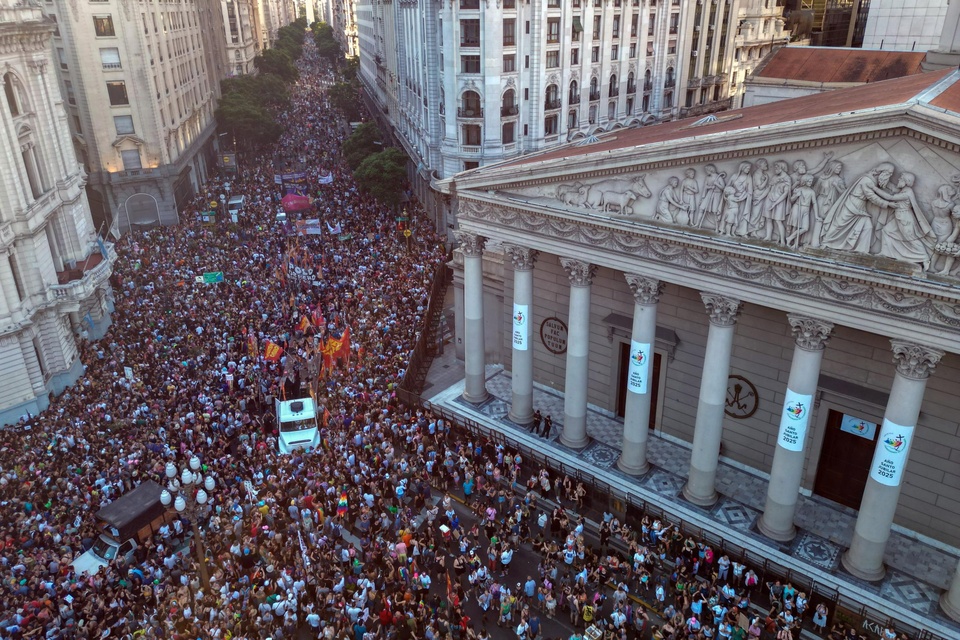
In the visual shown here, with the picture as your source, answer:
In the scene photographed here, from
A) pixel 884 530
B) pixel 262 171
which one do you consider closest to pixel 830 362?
pixel 884 530

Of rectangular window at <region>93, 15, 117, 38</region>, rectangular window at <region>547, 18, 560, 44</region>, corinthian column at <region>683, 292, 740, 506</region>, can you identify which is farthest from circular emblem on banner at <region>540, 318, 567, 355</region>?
rectangular window at <region>93, 15, 117, 38</region>

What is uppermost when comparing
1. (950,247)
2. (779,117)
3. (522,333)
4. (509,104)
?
(779,117)

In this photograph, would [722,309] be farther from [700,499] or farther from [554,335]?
[554,335]

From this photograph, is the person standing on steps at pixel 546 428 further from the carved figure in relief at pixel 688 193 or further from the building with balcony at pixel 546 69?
the building with balcony at pixel 546 69

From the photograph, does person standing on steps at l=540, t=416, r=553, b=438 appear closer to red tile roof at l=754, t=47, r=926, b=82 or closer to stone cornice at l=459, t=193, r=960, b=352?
stone cornice at l=459, t=193, r=960, b=352

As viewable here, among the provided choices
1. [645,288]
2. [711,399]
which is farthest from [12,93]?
[711,399]

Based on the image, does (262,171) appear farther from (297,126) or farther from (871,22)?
(871,22)
